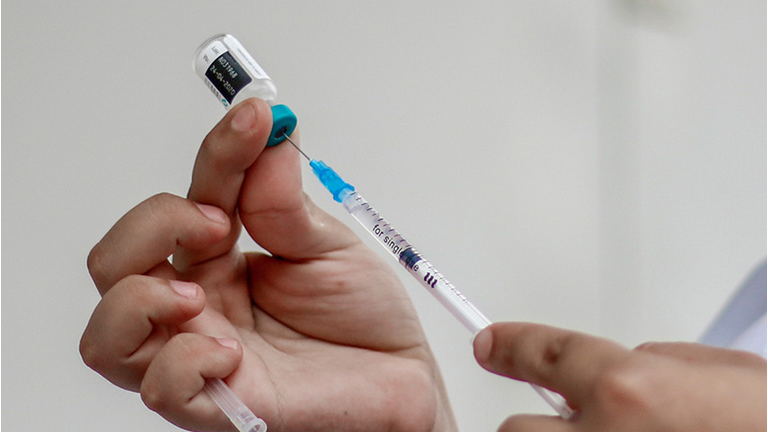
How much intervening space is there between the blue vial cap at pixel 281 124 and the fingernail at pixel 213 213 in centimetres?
Result: 11

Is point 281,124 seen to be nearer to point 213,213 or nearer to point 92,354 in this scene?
point 213,213

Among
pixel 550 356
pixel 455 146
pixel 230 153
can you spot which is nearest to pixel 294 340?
pixel 230 153

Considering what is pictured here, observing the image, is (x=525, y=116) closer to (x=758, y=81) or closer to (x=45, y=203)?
(x=758, y=81)

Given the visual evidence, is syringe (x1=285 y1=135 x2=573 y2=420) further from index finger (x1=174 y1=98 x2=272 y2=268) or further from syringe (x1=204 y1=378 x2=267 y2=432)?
syringe (x1=204 y1=378 x2=267 y2=432)

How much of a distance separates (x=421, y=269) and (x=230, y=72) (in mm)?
357

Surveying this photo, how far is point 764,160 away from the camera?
2225 millimetres

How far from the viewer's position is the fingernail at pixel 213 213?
2.53ft

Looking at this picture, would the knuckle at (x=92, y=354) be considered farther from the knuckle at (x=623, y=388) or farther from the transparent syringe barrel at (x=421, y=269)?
the knuckle at (x=623, y=388)

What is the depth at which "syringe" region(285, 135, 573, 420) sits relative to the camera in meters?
0.73

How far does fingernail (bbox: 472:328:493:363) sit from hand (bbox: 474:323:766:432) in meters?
0.04

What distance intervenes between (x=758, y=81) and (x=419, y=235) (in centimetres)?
145

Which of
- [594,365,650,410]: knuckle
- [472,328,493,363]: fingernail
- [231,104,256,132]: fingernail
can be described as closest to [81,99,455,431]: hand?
[231,104,256,132]: fingernail

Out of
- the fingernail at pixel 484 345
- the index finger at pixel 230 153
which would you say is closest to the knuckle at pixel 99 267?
the index finger at pixel 230 153

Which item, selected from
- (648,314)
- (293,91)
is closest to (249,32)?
(293,91)
